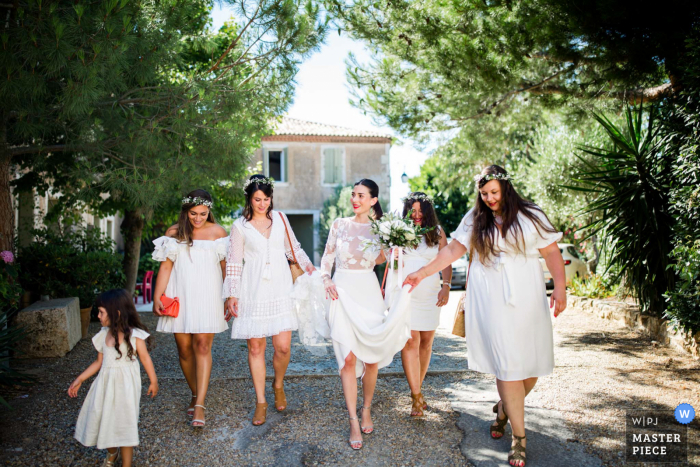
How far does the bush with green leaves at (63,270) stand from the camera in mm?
7949

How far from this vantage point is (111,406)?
3.40 metres

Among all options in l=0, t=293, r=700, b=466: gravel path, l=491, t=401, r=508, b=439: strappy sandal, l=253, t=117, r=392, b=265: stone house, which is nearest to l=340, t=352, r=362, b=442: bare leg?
l=0, t=293, r=700, b=466: gravel path

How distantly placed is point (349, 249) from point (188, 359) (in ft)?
5.29

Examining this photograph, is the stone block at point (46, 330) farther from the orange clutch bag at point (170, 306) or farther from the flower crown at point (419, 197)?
the flower crown at point (419, 197)

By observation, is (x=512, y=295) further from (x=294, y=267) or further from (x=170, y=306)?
(x=170, y=306)

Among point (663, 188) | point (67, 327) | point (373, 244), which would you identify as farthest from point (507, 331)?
point (67, 327)

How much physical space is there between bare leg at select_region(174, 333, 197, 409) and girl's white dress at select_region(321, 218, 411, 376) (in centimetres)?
123

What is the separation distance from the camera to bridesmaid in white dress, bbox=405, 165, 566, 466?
11.8 feet

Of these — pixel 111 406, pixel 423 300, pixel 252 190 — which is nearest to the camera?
pixel 111 406

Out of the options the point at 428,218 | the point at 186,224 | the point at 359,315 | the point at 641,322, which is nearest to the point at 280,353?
the point at 359,315

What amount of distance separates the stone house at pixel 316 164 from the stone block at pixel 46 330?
650 inches

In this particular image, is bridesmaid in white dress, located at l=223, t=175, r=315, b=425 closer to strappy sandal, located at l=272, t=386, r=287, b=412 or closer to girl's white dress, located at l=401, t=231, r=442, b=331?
strappy sandal, located at l=272, t=386, r=287, b=412

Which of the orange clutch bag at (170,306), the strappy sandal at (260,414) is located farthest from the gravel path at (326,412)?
the orange clutch bag at (170,306)

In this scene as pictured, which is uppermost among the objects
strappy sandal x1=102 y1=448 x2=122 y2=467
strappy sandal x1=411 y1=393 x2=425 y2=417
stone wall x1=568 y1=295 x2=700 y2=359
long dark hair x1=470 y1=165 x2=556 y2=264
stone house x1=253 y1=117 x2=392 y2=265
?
stone house x1=253 y1=117 x2=392 y2=265
